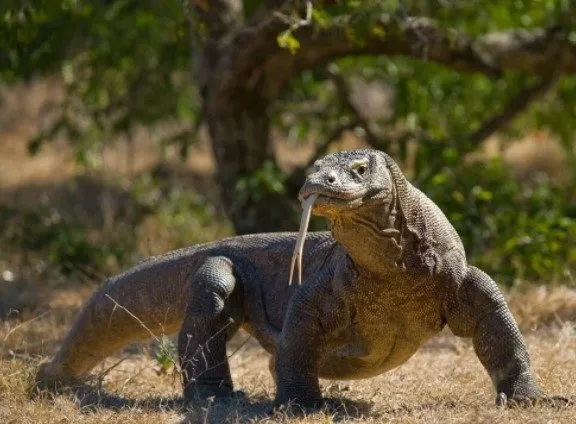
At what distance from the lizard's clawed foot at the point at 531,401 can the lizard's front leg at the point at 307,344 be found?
0.67m

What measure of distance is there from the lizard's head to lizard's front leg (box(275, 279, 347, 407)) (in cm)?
62

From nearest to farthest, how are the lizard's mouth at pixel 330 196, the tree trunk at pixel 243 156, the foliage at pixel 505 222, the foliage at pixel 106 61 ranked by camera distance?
the lizard's mouth at pixel 330 196
the foliage at pixel 505 222
the foliage at pixel 106 61
the tree trunk at pixel 243 156

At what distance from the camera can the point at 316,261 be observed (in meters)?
5.50

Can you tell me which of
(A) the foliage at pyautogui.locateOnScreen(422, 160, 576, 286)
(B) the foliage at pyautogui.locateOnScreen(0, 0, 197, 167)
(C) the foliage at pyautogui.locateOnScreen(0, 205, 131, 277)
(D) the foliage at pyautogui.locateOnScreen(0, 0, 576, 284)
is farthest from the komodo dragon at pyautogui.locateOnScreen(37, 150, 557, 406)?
(C) the foliage at pyautogui.locateOnScreen(0, 205, 131, 277)

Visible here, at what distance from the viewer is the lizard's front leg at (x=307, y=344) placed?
16.8 ft

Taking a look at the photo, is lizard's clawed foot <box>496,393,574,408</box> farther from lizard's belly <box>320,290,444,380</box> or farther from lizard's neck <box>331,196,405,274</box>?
lizard's neck <box>331,196,405,274</box>

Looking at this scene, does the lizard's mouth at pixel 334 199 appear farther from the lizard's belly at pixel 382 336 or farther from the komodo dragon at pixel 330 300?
the lizard's belly at pixel 382 336

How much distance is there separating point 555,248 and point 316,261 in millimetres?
3698

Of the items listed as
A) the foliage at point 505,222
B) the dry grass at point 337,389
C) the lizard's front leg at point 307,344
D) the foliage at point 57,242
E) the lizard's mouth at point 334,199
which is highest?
the lizard's mouth at point 334,199

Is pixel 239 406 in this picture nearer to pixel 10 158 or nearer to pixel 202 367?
pixel 202 367

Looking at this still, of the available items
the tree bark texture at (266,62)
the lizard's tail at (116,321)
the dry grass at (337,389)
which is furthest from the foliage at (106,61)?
the dry grass at (337,389)

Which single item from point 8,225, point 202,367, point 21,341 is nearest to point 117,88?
point 8,225

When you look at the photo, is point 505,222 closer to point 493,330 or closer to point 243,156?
point 243,156

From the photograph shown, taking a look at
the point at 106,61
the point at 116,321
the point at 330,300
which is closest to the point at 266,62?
the point at 106,61
